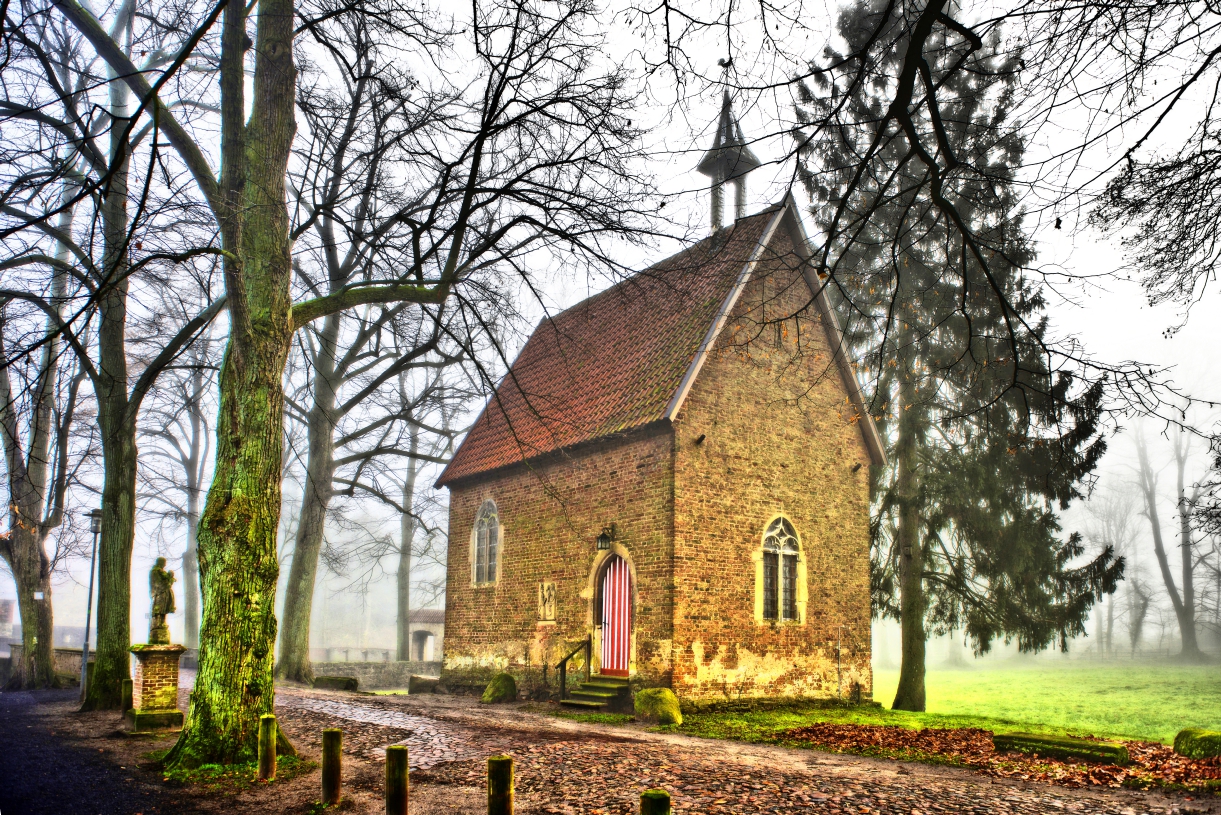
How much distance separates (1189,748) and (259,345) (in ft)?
41.0

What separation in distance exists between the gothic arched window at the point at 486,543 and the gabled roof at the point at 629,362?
41.6 inches

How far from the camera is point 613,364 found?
1870 centimetres

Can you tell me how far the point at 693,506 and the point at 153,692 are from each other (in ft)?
30.0

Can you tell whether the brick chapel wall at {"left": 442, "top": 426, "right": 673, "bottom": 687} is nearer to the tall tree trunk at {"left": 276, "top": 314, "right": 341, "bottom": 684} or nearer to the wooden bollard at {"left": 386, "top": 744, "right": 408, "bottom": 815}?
the tall tree trunk at {"left": 276, "top": 314, "right": 341, "bottom": 684}

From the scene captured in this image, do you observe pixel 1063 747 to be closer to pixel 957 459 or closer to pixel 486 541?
pixel 957 459

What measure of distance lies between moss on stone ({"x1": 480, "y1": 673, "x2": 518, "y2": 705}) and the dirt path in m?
4.90

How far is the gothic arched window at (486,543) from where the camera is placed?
19.9 meters

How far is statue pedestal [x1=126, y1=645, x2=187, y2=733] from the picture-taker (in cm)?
1197

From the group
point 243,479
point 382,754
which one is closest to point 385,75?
point 243,479

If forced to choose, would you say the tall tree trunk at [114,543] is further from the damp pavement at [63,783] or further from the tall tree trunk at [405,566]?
the tall tree trunk at [405,566]

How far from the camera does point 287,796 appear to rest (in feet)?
26.3

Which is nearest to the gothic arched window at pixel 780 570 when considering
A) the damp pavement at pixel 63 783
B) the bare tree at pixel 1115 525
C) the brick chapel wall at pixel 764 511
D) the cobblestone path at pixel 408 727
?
the brick chapel wall at pixel 764 511

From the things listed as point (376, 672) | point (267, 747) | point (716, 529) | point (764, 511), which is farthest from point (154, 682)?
point (376, 672)

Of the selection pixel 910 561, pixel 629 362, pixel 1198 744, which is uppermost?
pixel 629 362
